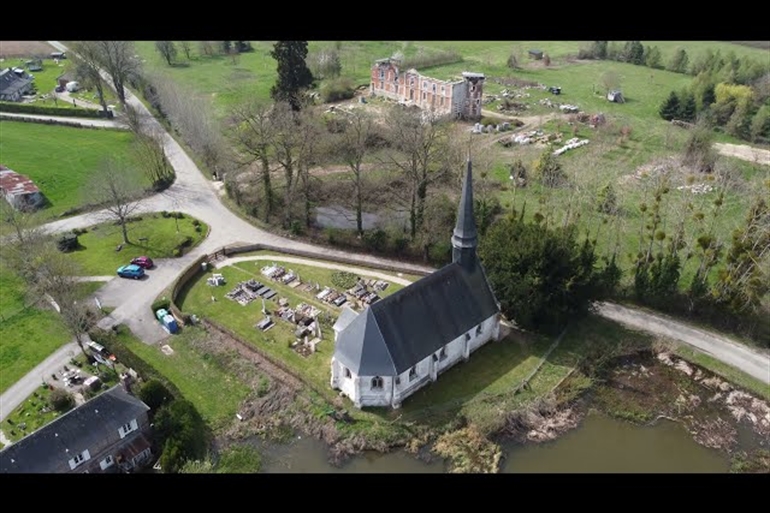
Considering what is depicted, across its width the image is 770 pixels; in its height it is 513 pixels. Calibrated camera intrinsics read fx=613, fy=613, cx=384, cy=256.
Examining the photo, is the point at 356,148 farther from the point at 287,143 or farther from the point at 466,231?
the point at 466,231

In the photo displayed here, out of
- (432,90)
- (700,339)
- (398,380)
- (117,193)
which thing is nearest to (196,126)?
(117,193)

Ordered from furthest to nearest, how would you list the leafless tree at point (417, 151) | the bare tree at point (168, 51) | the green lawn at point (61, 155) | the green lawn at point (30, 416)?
the bare tree at point (168, 51) → the green lawn at point (61, 155) → the leafless tree at point (417, 151) → the green lawn at point (30, 416)

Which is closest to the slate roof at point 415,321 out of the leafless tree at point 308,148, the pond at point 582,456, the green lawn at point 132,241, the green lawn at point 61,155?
the pond at point 582,456

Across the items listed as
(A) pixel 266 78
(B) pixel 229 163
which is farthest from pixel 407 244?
(A) pixel 266 78

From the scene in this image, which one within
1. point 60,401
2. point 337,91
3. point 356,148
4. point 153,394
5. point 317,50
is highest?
point 317,50

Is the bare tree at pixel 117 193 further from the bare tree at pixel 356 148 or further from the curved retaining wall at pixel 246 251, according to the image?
the bare tree at pixel 356 148

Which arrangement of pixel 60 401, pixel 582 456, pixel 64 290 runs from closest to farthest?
1. pixel 582 456
2. pixel 60 401
3. pixel 64 290

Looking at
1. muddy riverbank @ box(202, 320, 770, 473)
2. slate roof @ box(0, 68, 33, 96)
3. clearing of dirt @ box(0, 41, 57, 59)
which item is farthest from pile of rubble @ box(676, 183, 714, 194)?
clearing of dirt @ box(0, 41, 57, 59)

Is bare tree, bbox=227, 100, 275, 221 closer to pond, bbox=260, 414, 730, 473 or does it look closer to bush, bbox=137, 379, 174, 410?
bush, bbox=137, 379, 174, 410
